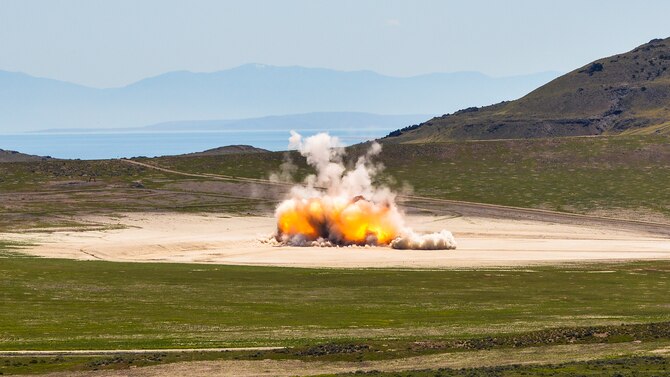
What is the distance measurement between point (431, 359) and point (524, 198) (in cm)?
14285

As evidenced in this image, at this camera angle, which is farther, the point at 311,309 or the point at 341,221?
the point at 341,221

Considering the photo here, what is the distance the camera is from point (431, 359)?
176 feet

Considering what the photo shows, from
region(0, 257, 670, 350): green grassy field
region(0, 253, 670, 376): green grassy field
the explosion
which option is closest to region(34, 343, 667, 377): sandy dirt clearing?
region(0, 253, 670, 376): green grassy field

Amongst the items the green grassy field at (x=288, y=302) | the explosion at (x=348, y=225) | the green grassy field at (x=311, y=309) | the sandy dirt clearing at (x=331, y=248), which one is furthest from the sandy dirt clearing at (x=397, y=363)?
the explosion at (x=348, y=225)

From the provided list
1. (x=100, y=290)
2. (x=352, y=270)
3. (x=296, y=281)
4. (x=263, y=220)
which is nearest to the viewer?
(x=100, y=290)

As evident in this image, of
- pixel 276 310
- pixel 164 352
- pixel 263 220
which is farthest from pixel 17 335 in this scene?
pixel 263 220

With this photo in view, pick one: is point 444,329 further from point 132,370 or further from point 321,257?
point 321,257

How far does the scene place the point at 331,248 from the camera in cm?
12650

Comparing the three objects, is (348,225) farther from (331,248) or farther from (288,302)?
(288,302)

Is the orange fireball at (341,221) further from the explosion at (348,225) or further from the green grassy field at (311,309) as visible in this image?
the green grassy field at (311,309)

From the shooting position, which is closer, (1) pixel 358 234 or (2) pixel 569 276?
(2) pixel 569 276

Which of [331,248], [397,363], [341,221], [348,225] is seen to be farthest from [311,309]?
[341,221]

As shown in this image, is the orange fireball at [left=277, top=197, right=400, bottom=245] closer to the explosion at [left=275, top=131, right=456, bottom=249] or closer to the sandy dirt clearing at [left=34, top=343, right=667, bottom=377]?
the explosion at [left=275, top=131, right=456, bottom=249]

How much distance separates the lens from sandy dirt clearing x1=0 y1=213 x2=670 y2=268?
375ft
